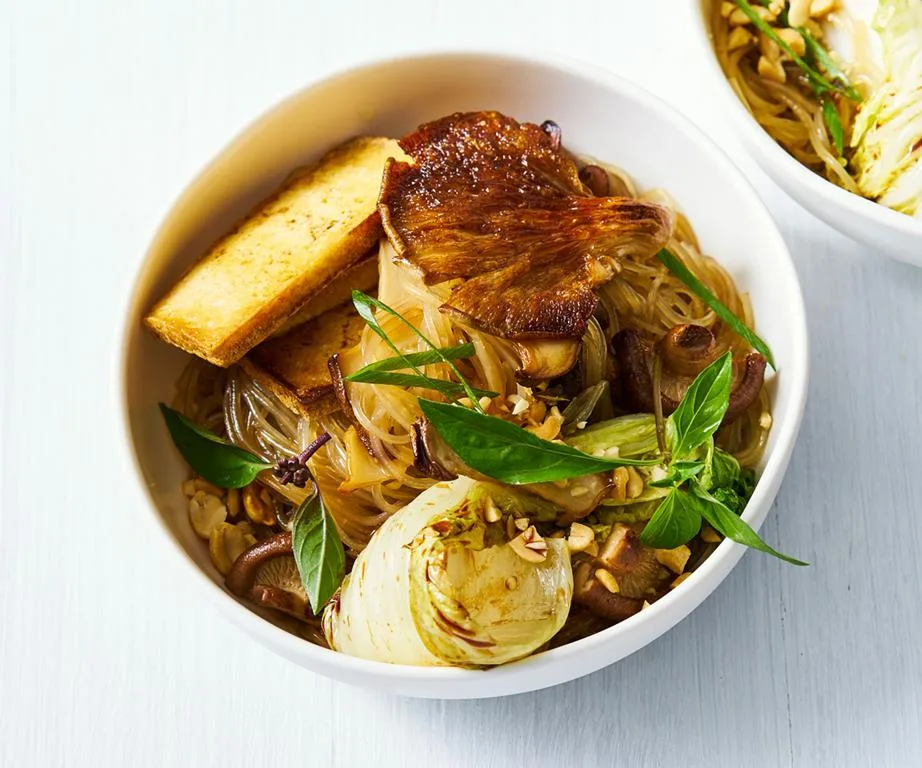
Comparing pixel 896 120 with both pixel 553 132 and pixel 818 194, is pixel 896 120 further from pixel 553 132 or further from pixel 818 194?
pixel 553 132

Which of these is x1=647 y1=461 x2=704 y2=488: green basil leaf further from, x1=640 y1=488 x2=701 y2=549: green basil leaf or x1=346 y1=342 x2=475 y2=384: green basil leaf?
x1=346 y1=342 x2=475 y2=384: green basil leaf

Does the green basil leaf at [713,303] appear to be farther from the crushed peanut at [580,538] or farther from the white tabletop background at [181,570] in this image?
the crushed peanut at [580,538]

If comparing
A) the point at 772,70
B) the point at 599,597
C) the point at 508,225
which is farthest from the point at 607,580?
the point at 772,70

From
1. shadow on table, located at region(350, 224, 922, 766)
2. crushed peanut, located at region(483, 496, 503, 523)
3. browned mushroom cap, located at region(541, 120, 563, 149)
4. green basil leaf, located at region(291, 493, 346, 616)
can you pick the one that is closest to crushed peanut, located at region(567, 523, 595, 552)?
crushed peanut, located at region(483, 496, 503, 523)

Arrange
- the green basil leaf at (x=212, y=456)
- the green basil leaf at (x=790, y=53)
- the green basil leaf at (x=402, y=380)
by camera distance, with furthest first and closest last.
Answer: the green basil leaf at (x=790, y=53) < the green basil leaf at (x=212, y=456) < the green basil leaf at (x=402, y=380)

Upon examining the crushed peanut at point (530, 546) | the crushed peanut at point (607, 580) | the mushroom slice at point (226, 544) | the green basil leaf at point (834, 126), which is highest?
the green basil leaf at point (834, 126)

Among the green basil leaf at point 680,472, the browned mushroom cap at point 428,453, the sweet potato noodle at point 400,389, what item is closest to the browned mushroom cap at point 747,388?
the sweet potato noodle at point 400,389

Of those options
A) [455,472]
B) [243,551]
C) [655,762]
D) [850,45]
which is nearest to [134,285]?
[243,551]

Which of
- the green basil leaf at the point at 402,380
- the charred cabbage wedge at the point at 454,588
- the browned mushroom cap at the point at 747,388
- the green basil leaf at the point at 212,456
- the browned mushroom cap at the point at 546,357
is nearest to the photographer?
the charred cabbage wedge at the point at 454,588
